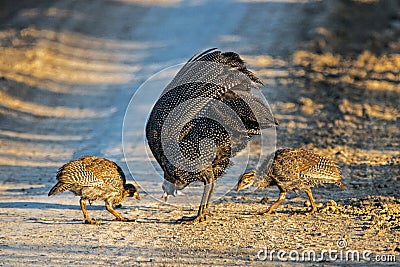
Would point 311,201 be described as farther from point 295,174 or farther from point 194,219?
point 194,219

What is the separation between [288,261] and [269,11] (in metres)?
15.3

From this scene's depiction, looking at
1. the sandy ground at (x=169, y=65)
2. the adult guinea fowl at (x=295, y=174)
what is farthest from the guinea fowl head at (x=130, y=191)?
the adult guinea fowl at (x=295, y=174)

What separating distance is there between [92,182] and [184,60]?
30.9ft

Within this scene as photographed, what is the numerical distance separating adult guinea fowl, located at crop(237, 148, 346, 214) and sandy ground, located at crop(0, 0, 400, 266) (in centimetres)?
30

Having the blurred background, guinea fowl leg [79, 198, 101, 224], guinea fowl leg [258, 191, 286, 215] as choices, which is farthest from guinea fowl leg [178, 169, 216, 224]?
the blurred background

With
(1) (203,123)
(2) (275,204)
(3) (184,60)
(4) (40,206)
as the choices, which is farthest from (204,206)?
(3) (184,60)

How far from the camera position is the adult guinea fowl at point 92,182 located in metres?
7.79

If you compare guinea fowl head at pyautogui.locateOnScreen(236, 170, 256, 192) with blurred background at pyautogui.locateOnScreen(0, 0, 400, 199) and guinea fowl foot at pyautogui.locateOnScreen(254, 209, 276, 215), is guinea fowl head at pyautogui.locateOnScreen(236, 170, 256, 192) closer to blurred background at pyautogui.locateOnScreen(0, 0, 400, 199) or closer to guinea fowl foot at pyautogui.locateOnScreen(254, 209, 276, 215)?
guinea fowl foot at pyautogui.locateOnScreen(254, 209, 276, 215)

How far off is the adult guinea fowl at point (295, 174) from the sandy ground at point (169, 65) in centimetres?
30

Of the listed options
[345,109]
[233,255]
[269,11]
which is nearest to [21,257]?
[233,255]

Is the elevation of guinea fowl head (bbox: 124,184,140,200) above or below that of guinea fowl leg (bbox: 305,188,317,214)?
above

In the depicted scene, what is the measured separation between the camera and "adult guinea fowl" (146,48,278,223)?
7.41 m

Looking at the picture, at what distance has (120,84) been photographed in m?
16.0

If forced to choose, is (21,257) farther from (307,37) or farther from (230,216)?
(307,37)
